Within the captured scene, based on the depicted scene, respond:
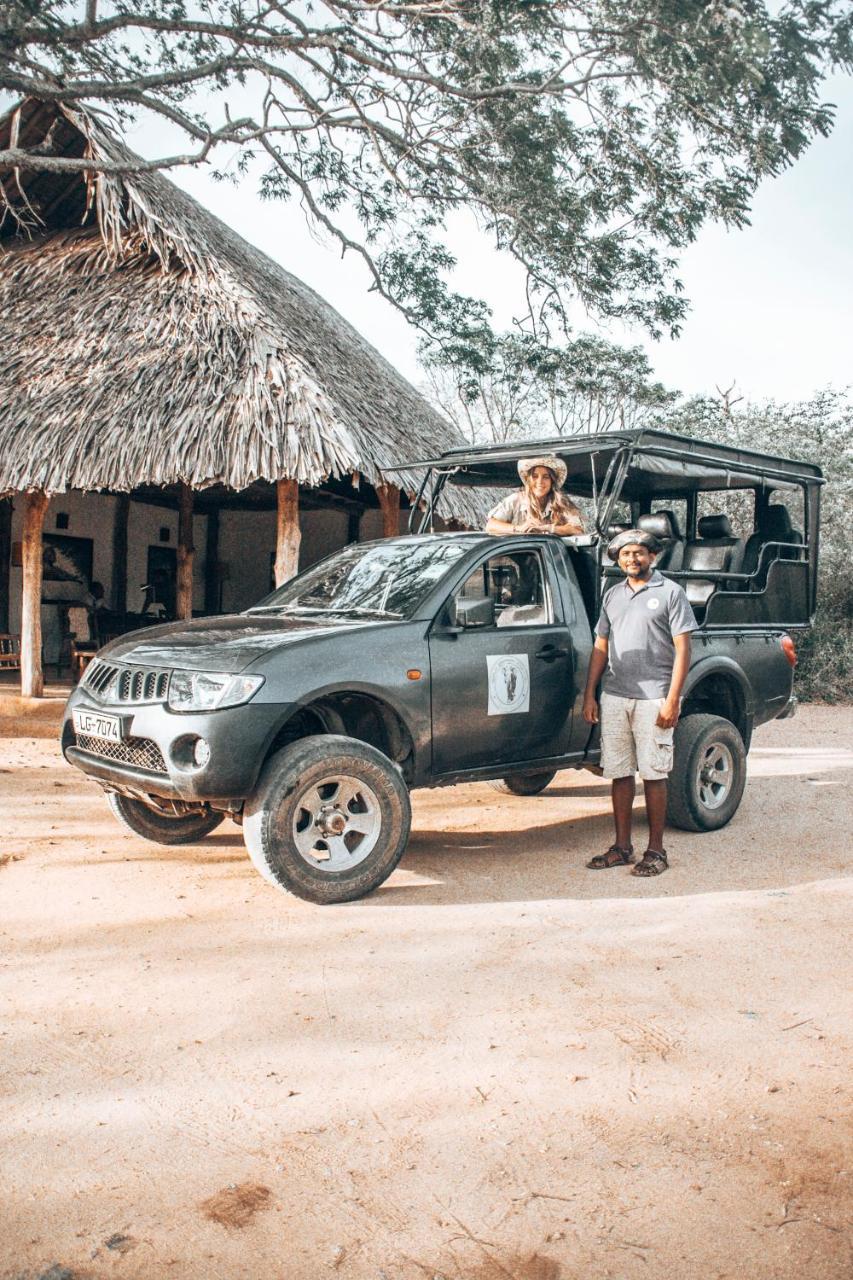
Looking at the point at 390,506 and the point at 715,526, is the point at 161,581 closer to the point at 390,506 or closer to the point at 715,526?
the point at 390,506

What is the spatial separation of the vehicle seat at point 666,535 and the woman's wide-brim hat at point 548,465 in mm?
617

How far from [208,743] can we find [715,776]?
11.8 feet

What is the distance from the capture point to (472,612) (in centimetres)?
579

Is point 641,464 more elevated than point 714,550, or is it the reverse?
point 641,464

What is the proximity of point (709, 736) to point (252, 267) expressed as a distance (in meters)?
9.57

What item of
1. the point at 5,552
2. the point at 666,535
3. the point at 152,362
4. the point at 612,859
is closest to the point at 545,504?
the point at 666,535

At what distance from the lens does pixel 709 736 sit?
671 cm

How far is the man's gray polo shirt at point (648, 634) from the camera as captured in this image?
19.1 ft

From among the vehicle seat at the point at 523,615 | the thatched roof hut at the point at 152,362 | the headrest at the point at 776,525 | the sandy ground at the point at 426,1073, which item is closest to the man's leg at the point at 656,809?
the sandy ground at the point at 426,1073

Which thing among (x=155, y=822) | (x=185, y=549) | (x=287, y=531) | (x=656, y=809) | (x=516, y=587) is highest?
(x=185, y=549)

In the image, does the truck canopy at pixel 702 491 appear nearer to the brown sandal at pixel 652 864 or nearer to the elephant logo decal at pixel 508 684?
the elephant logo decal at pixel 508 684

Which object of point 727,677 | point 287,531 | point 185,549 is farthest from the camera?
point 185,549

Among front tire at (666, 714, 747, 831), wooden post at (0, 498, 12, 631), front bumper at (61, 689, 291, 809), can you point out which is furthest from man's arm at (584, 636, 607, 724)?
wooden post at (0, 498, 12, 631)

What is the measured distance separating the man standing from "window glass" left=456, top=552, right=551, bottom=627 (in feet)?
1.52
